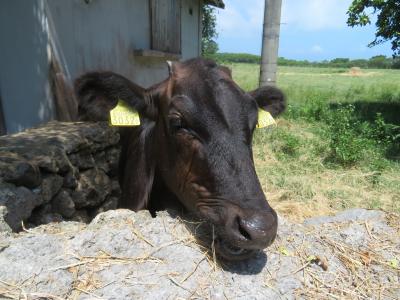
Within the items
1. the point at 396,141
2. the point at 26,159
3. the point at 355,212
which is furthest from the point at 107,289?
the point at 396,141

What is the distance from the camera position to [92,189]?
4258 mm

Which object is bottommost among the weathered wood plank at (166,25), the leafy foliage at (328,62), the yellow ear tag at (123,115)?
the leafy foliage at (328,62)

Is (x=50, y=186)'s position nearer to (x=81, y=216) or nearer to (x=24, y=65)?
(x=81, y=216)

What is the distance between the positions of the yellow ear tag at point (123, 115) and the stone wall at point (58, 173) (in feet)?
2.39

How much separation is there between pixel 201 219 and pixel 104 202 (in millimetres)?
2194

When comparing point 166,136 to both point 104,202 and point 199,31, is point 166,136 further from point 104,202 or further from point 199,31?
point 199,31

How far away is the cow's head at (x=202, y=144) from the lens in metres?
2.15

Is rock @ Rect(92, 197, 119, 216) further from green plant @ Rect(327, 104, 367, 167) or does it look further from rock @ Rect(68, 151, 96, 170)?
green plant @ Rect(327, 104, 367, 167)

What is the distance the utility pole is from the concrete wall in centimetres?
271

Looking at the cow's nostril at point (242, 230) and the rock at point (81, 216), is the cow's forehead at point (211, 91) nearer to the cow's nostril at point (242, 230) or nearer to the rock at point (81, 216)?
the cow's nostril at point (242, 230)

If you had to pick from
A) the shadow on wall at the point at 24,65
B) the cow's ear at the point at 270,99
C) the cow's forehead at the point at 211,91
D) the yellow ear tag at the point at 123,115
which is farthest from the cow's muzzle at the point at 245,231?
the shadow on wall at the point at 24,65

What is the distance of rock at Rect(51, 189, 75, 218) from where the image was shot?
3601mm

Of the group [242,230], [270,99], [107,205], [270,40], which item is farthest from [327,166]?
[242,230]

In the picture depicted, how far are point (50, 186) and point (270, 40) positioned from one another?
612 centimetres
